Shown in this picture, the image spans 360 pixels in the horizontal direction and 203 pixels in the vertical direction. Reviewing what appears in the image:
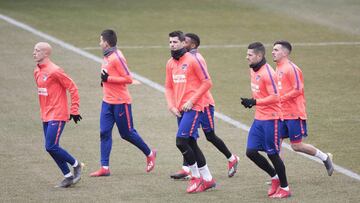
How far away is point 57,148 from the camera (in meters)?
14.7

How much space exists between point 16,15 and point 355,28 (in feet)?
37.7

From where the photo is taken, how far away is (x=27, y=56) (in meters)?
27.0

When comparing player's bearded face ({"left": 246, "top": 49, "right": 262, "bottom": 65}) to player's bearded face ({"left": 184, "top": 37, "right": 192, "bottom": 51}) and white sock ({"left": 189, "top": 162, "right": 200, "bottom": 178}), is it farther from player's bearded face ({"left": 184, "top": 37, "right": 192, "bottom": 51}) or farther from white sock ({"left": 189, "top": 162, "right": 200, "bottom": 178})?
white sock ({"left": 189, "top": 162, "right": 200, "bottom": 178})

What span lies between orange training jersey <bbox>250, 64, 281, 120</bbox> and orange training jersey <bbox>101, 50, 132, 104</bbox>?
242cm

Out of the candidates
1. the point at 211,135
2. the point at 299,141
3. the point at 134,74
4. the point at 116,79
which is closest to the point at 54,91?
the point at 116,79

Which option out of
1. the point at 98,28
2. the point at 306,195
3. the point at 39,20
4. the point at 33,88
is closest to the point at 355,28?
the point at 98,28

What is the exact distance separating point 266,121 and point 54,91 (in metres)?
3.22

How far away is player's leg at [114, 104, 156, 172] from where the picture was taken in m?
15.7

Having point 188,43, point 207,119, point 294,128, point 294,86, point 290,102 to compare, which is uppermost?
point 188,43

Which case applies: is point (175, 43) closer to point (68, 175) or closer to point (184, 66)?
point (184, 66)

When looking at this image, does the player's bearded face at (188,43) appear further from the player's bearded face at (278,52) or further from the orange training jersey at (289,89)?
the orange training jersey at (289,89)

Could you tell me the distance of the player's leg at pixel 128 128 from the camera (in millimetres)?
15711

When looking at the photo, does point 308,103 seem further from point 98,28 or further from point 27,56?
point 98,28

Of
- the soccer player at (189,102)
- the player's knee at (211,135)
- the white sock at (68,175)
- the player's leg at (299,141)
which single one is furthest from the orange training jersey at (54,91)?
the player's leg at (299,141)
